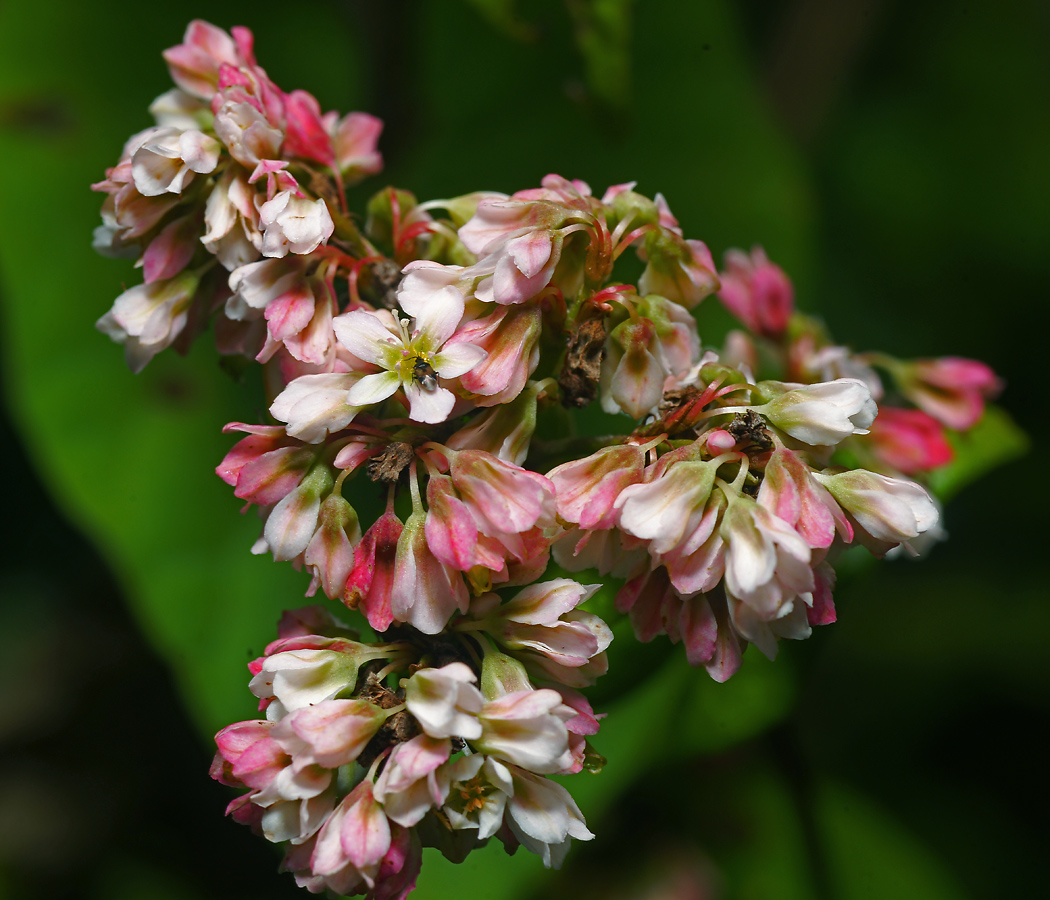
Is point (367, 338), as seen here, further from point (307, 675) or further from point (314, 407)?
point (307, 675)

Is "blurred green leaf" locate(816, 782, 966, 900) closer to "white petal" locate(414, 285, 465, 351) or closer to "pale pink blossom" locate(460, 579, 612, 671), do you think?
"pale pink blossom" locate(460, 579, 612, 671)

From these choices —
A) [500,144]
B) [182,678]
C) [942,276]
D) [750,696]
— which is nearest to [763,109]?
[500,144]

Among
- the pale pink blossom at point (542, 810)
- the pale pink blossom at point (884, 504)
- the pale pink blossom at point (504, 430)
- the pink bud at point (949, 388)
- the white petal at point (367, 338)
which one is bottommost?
the pink bud at point (949, 388)

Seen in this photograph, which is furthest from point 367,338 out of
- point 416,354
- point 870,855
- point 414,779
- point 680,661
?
point 870,855

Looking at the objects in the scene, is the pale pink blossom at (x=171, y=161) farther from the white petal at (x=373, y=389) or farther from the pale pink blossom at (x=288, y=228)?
the white petal at (x=373, y=389)

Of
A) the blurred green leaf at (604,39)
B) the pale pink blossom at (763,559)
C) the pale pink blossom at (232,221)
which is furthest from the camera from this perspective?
the blurred green leaf at (604,39)

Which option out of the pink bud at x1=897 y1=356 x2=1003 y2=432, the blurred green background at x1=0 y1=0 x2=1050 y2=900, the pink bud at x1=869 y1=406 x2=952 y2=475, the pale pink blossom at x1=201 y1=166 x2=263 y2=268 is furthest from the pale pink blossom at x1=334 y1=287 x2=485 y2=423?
the pink bud at x1=897 y1=356 x2=1003 y2=432

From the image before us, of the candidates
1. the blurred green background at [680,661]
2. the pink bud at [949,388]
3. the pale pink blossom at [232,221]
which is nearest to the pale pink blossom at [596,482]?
the pale pink blossom at [232,221]
